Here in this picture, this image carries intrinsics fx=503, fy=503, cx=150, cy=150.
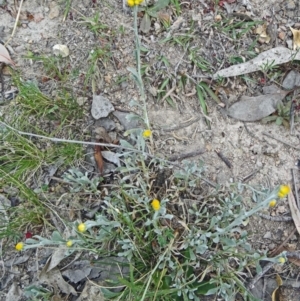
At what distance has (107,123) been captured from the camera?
274cm

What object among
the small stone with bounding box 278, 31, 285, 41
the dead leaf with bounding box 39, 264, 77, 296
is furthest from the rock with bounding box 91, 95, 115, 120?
the small stone with bounding box 278, 31, 285, 41

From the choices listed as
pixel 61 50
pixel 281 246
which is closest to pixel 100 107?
pixel 61 50

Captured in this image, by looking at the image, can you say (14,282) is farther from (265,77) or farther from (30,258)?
(265,77)

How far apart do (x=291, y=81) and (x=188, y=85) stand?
0.57 m

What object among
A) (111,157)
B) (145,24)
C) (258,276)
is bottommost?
(258,276)

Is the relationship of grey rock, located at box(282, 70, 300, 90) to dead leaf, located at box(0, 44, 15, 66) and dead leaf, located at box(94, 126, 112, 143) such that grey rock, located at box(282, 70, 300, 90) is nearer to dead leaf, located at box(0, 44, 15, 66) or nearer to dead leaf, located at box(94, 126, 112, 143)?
dead leaf, located at box(94, 126, 112, 143)

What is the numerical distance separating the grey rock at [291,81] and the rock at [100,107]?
0.97 m

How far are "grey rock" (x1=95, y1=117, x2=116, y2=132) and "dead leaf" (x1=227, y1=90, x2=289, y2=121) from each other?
64 centimetres

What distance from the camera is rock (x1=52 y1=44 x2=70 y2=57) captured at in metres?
2.90

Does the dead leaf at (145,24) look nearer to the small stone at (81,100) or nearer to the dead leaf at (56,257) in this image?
the small stone at (81,100)

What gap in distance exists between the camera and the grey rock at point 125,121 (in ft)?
8.92

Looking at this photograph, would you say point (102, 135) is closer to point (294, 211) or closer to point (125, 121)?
point (125, 121)

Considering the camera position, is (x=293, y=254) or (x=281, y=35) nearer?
(x=293, y=254)

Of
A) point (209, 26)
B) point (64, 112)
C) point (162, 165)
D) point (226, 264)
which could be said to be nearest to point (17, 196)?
point (64, 112)
